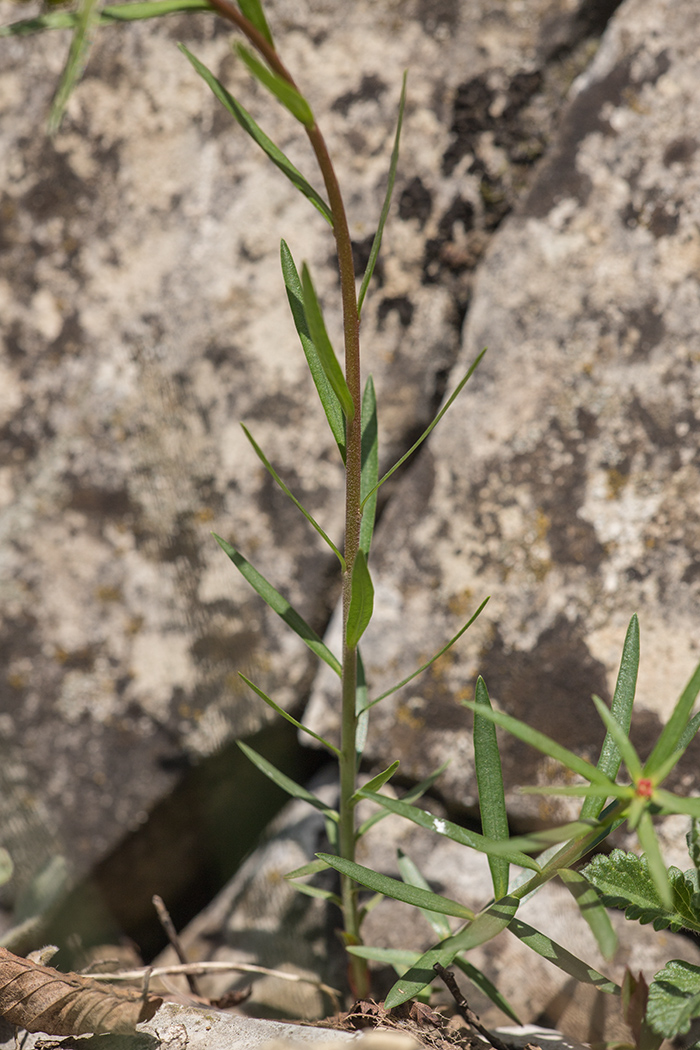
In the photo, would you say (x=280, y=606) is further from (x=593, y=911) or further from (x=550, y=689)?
(x=550, y=689)

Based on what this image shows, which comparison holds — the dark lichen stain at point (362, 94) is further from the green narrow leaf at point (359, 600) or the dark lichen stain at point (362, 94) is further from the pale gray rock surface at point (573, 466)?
the green narrow leaf at point (359, 600)

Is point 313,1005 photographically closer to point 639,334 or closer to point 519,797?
point 519,797

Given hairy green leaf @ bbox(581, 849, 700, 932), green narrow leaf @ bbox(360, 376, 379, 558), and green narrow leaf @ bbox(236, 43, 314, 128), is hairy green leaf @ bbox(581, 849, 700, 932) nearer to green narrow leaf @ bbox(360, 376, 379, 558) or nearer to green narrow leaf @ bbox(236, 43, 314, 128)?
green narrow leaf @ bbox(360, 376, 379, 558)

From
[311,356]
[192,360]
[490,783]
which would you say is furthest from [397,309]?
[490,783]

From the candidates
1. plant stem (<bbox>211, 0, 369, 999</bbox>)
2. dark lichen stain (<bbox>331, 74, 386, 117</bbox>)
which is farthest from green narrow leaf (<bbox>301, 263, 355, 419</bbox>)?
dark lichen stain (<bbox>331, 74, 386, 117</bbox>)

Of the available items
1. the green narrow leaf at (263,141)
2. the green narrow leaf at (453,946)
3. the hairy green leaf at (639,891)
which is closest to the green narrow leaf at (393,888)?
the green narrow leaf at (453,946)

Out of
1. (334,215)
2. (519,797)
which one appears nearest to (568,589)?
(519,797)
